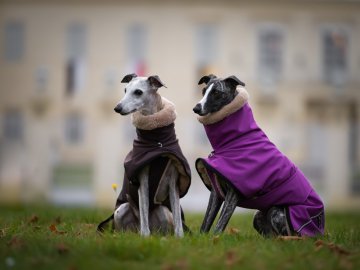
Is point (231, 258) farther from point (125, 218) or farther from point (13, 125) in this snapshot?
point (13, 125)

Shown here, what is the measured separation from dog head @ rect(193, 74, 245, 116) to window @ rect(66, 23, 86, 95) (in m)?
19.3

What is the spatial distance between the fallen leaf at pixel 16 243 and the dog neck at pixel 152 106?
164 centimetres

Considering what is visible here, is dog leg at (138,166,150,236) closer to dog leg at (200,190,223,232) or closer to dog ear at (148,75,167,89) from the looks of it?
dog leg at (200,190,223,232)

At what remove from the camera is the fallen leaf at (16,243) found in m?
5.37

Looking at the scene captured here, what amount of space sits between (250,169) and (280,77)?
64.8 ft

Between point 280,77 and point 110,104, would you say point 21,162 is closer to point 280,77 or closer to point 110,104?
point 110,104

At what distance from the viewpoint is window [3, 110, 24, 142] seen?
25.2 m

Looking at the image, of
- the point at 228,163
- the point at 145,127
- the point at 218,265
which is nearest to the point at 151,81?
the point at 145,127

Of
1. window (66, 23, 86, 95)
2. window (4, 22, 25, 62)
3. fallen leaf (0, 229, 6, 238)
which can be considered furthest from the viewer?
window (4, 22, 25, 62)

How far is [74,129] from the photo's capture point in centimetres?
2503

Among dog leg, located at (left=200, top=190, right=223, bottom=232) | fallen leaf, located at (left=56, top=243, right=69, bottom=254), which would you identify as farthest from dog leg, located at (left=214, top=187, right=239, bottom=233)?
fallen leaf, located at (left=56, top=243, right=69, bottom=254)

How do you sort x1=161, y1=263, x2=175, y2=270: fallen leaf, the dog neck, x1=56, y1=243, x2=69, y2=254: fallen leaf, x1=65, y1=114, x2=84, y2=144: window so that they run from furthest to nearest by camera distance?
x1=65, y1=114, x2=84, y2=144: window
the dog neck
x1=56, y1=243, x2=69, y2=254: fallen leaf
x1=161, y1=263, x2=175, y2=270: fallen leaf

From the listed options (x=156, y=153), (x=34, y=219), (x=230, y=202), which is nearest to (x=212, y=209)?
Result: (x=230, y=202)

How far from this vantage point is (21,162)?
24.0 m
